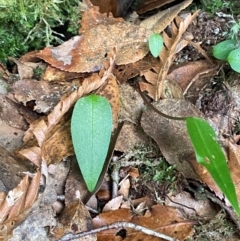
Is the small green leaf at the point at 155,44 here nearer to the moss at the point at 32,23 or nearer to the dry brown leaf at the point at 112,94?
the dry brown leaf at the point at 112,94

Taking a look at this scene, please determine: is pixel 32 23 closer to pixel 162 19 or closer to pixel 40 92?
pixel 40 92

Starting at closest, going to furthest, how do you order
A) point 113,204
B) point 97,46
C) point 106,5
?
point 113,204 < point 97,46 < point 106,5

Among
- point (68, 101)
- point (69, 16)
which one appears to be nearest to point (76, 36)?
point (69, 16)

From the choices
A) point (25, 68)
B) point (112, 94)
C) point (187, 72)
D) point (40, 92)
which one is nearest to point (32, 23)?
point (25, 68)

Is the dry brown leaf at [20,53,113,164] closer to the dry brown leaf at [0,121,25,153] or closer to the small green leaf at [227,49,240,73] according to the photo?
the dry brown leaf at [0,121,25,153]

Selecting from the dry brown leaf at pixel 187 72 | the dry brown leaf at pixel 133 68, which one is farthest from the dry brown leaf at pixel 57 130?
the dry brown leaf at pixel 187 72

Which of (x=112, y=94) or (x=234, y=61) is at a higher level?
(x=112, y=94)

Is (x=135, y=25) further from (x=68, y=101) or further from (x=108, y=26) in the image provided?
(x=68, y=101)
